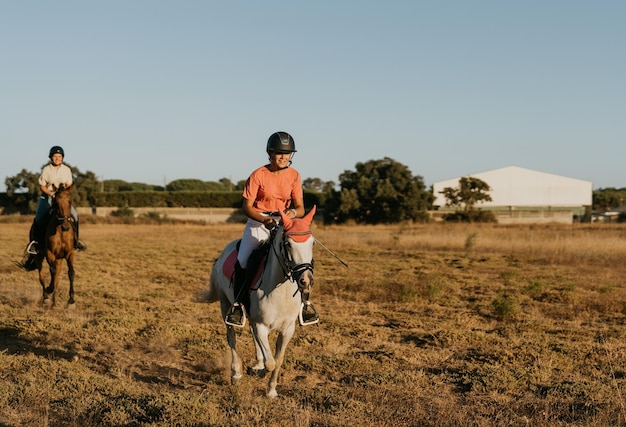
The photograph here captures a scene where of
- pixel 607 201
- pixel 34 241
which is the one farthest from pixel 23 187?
pixel 607 201

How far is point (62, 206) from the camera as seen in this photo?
1216 cm

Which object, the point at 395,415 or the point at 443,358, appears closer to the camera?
the point at 395,415

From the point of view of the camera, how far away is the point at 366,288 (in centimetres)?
1511

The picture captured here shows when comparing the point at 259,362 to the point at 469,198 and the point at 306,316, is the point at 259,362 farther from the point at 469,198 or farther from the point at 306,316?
the point at 469,198

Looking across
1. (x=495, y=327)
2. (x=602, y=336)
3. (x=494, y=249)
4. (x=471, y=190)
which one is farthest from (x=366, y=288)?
(x=471, y=190)

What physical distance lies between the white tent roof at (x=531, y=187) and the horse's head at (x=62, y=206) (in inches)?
2370

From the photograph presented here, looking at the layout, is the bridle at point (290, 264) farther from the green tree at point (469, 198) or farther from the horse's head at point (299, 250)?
the green tree at point (469, 198)

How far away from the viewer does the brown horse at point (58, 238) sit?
12.2 meters

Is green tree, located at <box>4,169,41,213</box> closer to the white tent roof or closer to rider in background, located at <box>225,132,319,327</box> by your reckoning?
the white tent roof

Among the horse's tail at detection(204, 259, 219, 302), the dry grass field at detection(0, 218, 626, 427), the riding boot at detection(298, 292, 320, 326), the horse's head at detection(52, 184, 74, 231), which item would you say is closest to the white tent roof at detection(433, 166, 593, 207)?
the dry grass field at detection(0, 218, 626, 427)

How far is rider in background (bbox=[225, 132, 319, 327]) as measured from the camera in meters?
6.53

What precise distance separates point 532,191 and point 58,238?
65939 millimetres

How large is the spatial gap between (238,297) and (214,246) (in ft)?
77.4

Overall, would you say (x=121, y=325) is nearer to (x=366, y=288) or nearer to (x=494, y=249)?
(x=366, y=288)
